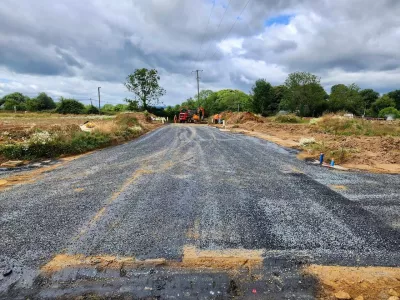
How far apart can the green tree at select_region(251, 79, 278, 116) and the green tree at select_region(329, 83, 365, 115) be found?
629 inches

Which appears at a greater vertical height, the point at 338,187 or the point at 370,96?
the point at 370,96

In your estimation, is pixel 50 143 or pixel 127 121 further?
pixel 127 121

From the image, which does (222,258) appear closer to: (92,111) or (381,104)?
(92,111)

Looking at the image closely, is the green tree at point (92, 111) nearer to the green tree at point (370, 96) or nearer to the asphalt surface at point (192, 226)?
the asphalt surface at point (192, 226)

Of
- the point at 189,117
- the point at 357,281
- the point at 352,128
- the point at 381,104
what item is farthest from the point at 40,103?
the point at 381,104

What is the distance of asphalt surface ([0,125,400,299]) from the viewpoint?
112 inches

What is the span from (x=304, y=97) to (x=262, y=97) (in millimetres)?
9294

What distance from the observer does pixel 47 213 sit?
455 cm

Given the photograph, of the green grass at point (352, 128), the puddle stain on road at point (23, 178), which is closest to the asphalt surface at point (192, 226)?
the puddle stain on road at point (23, 178)

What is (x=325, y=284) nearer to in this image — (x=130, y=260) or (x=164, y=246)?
(x=164, y=246)

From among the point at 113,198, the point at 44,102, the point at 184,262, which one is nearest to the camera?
the point at 184,262

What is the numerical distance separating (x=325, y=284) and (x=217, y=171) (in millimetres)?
4876

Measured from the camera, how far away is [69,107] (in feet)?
176

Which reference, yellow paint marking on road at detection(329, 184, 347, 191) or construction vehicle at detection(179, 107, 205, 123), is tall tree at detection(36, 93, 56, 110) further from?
yellow paint marking on road at detection(329, 184, 347, 191)
